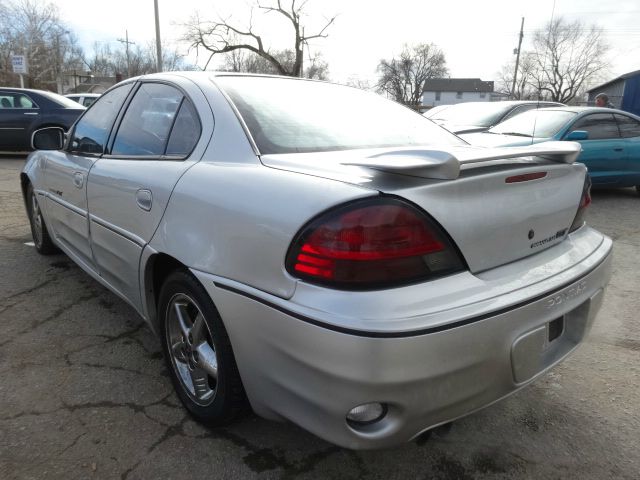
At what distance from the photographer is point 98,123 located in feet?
10.3

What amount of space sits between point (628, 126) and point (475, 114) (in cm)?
235

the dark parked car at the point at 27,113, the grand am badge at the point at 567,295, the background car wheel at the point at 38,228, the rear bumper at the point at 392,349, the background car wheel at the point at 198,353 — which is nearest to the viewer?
the rear bumper at the point at 392,349

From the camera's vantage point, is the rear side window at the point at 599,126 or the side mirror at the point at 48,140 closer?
the side mirror at the point at 48,140

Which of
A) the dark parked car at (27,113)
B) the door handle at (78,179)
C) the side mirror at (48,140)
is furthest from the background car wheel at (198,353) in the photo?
the dark parked car at (27,113)

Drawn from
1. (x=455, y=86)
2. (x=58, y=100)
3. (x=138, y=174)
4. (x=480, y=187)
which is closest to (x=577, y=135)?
(x=480, y=187)

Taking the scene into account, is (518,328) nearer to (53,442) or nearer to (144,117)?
(53,442)

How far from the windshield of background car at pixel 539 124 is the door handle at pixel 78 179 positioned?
5613 millimetres

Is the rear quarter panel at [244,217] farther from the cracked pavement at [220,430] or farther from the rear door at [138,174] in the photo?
the cracked pavement at [220,430]

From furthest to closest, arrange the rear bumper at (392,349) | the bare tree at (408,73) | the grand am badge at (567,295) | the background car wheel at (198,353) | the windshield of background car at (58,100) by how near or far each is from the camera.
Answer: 1. the bare tree at (408,73)
2. the windshield of background car at (58,100)
3. the background car wheel at (198,353)
4. the grand am badge at (567,295)
5. the rear bumper at (392,349)

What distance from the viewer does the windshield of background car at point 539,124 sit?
677 centimetres

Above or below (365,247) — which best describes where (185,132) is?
above

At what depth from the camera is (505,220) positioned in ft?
5.54

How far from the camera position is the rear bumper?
137 centimetres

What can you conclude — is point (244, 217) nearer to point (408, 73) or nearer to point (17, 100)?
point (17, 100)
